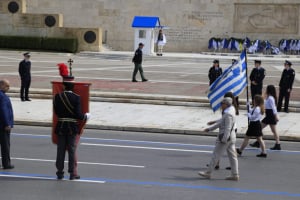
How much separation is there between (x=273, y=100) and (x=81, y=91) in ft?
17.3

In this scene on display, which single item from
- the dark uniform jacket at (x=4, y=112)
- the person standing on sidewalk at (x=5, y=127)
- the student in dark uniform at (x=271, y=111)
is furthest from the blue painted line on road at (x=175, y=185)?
the student in dark uniform at (x=271, y=111)

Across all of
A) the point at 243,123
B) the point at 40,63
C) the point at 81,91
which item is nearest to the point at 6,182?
the point at 81,91

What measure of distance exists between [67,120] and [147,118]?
8.36m

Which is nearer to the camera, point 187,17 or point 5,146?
point 5,146

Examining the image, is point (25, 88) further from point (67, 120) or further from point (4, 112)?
point (67, 120)

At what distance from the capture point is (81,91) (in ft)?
35.8

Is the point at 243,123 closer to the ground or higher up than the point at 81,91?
closer to the ground

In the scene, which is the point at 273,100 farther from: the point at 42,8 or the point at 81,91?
the point at 42,8

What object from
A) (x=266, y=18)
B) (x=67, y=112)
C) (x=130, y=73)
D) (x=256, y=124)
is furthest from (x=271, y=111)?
(x=266, y=18)

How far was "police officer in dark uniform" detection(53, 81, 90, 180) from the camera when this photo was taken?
10.4 m

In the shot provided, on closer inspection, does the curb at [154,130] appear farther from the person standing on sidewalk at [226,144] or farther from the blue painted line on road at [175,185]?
the blue painted line on road at [175,185]

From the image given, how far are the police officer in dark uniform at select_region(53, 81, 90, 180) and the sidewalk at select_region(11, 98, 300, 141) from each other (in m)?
6.53

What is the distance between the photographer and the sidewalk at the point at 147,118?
669 inches

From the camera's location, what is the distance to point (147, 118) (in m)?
18.7
